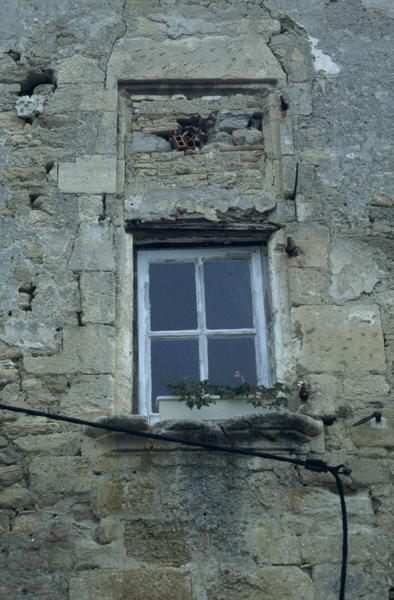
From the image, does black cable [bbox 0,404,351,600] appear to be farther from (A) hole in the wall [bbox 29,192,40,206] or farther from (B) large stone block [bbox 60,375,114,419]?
(A) hole in the wall [bbox 29,192,40,206]

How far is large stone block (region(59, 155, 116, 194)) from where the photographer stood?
706 cm

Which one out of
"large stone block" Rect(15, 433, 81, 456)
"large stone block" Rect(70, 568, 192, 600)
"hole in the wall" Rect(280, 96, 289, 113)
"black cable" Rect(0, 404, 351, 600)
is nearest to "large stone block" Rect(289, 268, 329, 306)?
"black cable" Rect(0, 404, 351, 600)

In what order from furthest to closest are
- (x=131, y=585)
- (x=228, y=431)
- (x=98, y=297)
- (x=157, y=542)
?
(x=98, y=297), (x=228, y=431), (x=157, y=542), (x=131, y=585)

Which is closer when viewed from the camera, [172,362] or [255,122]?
[172,362]

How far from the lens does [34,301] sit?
672 centimetres

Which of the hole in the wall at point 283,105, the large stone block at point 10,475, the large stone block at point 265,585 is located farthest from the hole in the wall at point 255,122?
the large stone block at point 265,585

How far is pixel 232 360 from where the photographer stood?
266 inches

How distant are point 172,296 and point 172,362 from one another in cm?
43

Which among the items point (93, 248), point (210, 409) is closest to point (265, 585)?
point (210, 409)

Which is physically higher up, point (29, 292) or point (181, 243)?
point (181, 243)

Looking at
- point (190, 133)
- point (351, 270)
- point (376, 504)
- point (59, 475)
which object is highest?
point (190, 133)

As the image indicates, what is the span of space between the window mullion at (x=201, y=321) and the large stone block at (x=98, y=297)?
1.71 ft

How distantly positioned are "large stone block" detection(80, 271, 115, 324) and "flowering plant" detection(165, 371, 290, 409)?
56cm

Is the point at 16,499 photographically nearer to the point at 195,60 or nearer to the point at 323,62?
the point at 195,60
